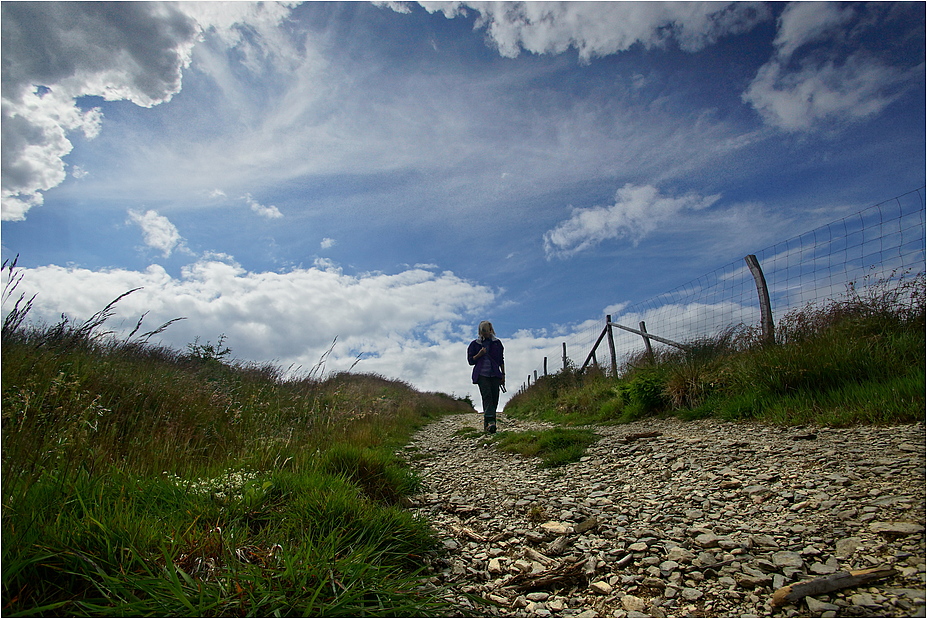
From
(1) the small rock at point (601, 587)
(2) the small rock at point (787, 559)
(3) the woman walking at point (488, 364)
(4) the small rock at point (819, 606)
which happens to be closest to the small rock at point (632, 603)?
(1) the small rock at point (601, 587)

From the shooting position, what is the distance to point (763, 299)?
975 centimetres

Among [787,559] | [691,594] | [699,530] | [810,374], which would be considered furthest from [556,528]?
[810,374]

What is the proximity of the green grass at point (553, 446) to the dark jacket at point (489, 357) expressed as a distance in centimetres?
321

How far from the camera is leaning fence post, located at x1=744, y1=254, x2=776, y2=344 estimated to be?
956 centimetres

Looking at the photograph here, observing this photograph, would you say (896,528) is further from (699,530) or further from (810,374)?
(810,374)

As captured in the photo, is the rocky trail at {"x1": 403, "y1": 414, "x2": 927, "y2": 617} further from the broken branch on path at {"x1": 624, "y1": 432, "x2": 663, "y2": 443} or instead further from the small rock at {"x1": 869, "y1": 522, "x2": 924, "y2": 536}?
the broken branch on path at {"x1": 624, "y1": 432, "x2": 663, "y2": 443}

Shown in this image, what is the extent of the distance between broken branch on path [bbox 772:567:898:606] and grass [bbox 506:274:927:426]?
12.5 feet

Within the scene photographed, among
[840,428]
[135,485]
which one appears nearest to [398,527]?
[135,485]

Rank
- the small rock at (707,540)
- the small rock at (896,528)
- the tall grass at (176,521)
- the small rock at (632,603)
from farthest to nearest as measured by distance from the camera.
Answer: the small rock at (707,540), the small rock at (896,528), the small rock at (632,603), the tall grass at (176,521)

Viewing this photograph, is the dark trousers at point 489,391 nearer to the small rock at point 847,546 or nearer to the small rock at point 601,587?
the small rock at point 601,587

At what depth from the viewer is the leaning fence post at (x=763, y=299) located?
9.56 m

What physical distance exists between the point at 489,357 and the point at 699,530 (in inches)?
307

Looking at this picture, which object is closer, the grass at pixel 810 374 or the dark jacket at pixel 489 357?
the grass at pixel 810 374

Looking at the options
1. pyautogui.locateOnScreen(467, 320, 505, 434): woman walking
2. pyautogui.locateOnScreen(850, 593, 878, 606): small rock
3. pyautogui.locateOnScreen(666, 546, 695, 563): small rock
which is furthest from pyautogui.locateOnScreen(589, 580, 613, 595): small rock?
pyautogui.locateOnScreen(467, 320, 505, 434): woman walking
